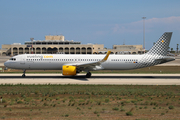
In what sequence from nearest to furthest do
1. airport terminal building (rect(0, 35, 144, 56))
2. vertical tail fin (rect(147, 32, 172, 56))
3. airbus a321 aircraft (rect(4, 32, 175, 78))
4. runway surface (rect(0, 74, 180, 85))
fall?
runway surface (rect(0, 74, 180, 85))
airbus a321 aircraft (rect(4, 32, 175, 78))
vertical tail fin (rect(147, 32, 172, 56))
airport terminal building (rect(0, 35, 144, 56))

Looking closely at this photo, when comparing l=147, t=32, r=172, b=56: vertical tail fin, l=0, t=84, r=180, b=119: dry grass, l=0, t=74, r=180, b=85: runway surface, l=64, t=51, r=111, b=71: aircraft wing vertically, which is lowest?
l=0, t=84, r=180, b=119: dry grass

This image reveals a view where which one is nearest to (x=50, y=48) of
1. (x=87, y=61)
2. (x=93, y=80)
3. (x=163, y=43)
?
(x=87, y=61)

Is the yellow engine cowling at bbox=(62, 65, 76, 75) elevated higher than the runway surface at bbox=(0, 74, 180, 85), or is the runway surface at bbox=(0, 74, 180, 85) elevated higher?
the yellow engine cowling at bbox=(62, 65, 76, 75)

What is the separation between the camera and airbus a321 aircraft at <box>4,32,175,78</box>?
122 feet

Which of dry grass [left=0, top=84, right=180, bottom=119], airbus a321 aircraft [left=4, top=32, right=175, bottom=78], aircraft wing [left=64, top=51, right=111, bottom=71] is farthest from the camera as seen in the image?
airbus a321 aircraft [left=4, top=32, right=175, bottom=78]

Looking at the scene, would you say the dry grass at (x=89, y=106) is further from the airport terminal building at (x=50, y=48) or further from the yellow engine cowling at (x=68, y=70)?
the airport terminal building at (x=50, y=48)

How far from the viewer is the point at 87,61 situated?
125 ft

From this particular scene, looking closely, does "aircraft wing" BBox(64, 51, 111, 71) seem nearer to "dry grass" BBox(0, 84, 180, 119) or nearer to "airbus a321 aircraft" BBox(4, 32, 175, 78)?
"airbus a321 aircraft" BBox(4, 32, 175, 78)

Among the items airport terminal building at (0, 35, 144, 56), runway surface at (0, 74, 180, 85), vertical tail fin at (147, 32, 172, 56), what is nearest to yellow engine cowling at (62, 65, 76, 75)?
runway surface at (0, 74, 180, 85)

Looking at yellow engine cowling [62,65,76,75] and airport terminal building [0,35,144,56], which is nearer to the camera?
→ yellow engine cowling [62,65,76,75]

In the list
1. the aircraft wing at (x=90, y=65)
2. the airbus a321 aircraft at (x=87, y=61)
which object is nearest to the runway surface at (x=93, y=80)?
the aircraft wing at (x=90, y=65)

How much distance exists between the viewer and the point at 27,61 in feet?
122

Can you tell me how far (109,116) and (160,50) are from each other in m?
27.8

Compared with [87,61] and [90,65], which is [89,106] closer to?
[90,65]
